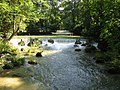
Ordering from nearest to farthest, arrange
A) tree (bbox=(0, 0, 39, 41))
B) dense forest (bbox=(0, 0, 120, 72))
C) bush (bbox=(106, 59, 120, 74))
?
1. dense forest (bbox=(0, 0, 120, 72))
2. bush (bbox=(106, 59, 120, 74))
3. tree (bbox=(0, 0, 39, 41))

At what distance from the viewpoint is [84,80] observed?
775 inches

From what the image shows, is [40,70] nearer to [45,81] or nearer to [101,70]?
[45,81]

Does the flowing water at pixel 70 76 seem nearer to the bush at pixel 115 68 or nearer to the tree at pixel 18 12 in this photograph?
the bush at pixel 115 68

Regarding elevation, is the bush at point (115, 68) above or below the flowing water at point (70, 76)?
above

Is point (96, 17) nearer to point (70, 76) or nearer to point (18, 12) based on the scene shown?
point (18, 12)

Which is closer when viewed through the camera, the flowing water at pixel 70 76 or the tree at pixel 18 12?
the flowing water at pixel 70 76

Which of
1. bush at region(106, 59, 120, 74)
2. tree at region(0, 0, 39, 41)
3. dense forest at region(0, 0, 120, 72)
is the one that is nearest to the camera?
dense forest at region(0, 0, 120, 72)

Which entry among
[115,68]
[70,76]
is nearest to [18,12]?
[70,76]

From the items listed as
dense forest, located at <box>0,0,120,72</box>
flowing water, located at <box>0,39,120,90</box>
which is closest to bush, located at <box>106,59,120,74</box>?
dense forest, located at <box>0,0,120,72</box>

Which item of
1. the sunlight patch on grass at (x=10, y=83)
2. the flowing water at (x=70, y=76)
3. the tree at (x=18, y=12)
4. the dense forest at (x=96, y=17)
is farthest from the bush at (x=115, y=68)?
the tree at (x=18, y=12)

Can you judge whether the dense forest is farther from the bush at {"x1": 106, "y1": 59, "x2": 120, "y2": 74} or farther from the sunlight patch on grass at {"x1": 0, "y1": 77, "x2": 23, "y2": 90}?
the sunlight patch on grass at {"x1": 0, "y1": 77, "x2": 23, "y2": 90}

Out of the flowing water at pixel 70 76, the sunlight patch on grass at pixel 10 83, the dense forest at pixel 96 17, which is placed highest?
the dense forest at pixel 96 17

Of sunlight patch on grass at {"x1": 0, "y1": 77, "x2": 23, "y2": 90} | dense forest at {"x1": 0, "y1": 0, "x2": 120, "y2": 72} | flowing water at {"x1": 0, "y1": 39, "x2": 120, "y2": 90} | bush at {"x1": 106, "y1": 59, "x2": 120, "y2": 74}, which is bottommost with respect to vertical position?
flowing water at {"x1": 0, "y1": 39, "x2": 120, "y2": 90}

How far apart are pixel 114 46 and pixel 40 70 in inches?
295
